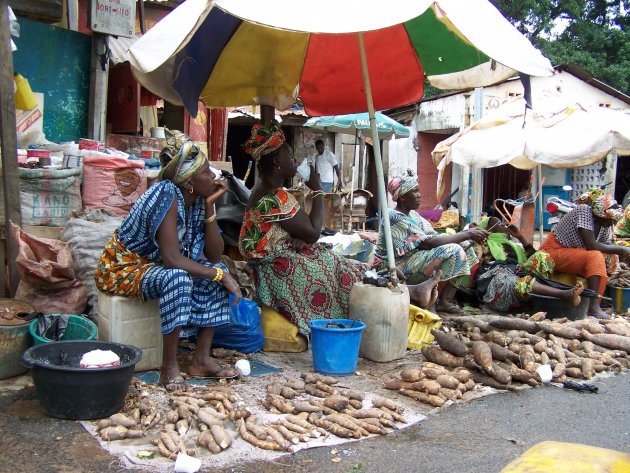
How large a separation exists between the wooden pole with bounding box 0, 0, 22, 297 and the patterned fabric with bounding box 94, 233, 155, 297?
912 millimetres

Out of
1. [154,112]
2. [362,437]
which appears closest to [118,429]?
[362,437]

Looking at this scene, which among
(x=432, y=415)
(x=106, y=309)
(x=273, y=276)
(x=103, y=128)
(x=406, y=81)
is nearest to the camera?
(x=432, y=415)

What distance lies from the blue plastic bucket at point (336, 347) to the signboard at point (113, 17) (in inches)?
177

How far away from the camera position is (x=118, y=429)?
10.8ft

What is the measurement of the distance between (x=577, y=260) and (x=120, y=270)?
4701mm

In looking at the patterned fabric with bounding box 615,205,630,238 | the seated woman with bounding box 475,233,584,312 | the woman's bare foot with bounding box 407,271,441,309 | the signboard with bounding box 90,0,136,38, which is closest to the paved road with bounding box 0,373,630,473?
the woman's bare foot with bounding box 407,271,441,309

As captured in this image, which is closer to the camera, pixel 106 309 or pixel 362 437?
pixel 362 437

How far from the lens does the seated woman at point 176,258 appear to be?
3.94m

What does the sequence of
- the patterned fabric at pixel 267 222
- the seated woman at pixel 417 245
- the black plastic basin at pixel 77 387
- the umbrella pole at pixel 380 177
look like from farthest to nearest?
the seated woman at pixel 417 245, the patterned fabric at pixel 267 222, the umbrella pole at pixel 380 177, the black plastic basin at pixel 77 387

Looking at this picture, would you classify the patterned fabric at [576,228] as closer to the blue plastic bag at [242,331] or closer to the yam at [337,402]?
the blue plastic bag at [242,331]

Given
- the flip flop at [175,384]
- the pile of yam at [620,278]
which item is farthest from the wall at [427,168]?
the flip flop at [175,384]

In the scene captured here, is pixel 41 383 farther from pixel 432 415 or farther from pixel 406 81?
pixel 406 81

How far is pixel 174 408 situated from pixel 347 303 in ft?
6.63

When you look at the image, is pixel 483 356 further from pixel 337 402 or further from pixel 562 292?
pixel 562 292
